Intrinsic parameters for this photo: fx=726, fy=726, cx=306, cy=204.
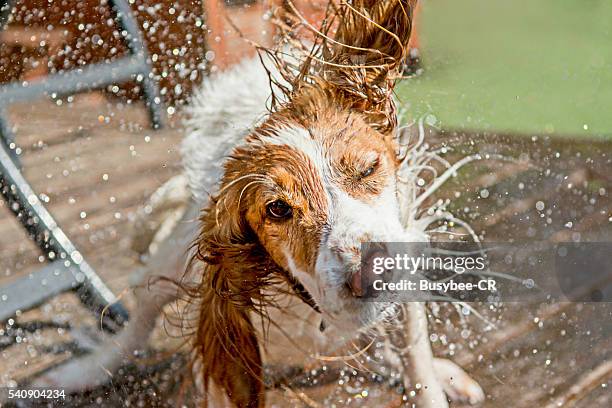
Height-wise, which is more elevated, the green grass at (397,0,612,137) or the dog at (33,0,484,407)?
the green grass at (397,0,612,137)

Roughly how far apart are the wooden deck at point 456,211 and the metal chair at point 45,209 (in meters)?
0.01

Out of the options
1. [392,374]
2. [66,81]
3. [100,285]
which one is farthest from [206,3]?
[392,374]

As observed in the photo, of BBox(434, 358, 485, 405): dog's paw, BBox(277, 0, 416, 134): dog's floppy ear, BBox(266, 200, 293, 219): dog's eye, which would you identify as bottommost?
BBox(266, 200, 293, 219): dog's eye

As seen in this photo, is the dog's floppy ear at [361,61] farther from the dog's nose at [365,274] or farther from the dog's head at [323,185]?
the dog's nose at [365,274]

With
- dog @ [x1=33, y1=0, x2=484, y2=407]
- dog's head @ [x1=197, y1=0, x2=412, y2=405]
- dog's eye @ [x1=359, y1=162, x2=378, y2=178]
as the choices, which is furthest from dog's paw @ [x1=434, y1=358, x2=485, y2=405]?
dog's eye @ [x1=359, y1=162, x2=378, y2=178]

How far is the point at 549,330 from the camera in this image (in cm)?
69

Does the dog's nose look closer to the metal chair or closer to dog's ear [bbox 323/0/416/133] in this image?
dog's ear [bbox 323/0/416/133]

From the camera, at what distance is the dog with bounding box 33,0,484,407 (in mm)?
565

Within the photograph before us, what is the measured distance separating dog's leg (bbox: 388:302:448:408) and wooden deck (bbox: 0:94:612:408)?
16 millimetres

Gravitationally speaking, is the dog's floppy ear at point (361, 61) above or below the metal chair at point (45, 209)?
above

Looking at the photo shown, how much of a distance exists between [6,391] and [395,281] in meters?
0.42

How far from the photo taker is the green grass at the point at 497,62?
0.66m

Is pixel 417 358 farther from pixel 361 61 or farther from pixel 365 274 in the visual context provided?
pixel 361 61

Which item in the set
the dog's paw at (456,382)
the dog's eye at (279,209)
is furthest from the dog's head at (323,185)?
the dog's paw at (456,382)
